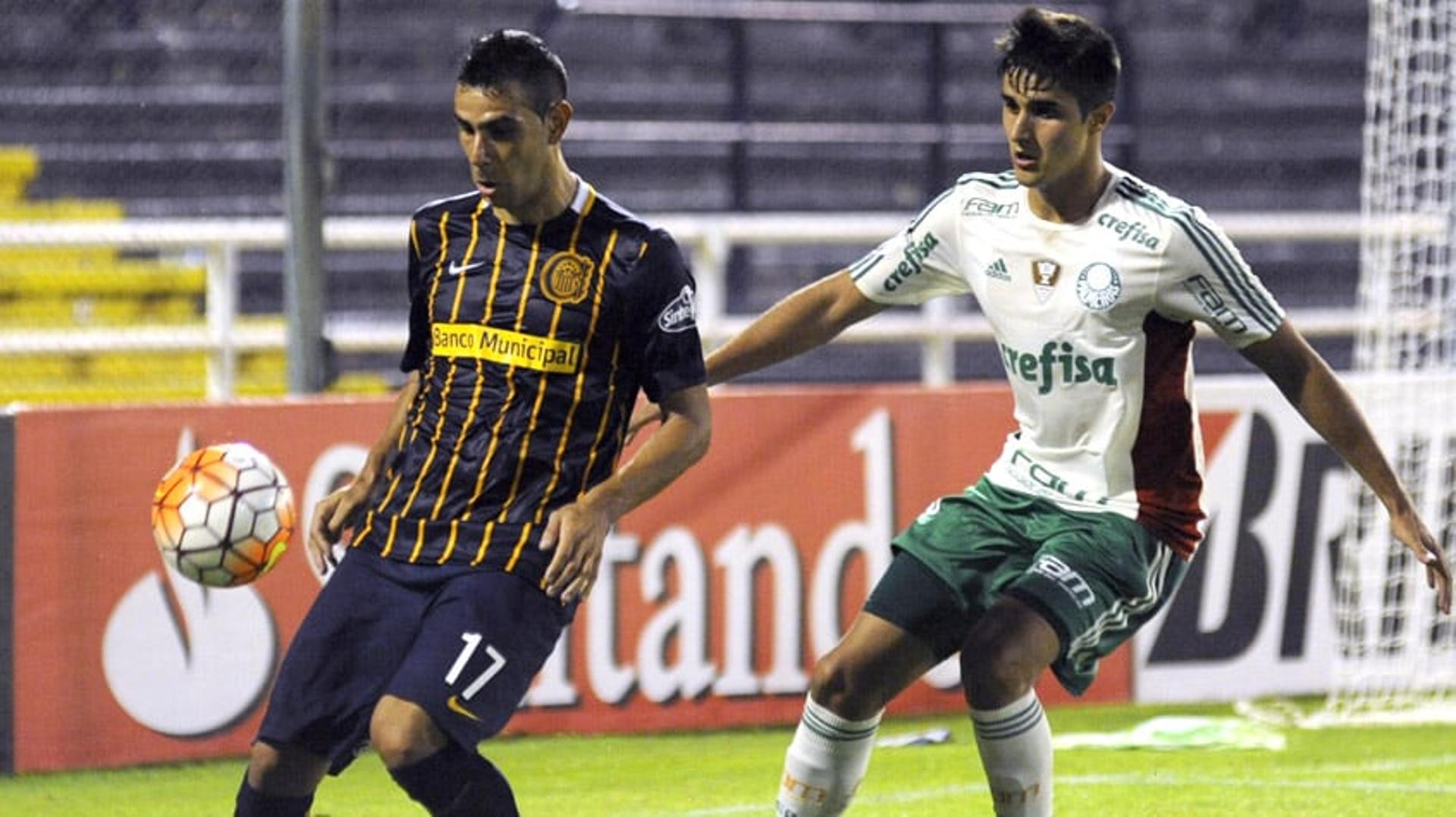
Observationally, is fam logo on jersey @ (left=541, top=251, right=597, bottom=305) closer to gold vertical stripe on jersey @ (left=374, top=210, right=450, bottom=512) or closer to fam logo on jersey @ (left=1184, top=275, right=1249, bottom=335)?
gold vertical stripe on jersey @ (left=374, top=210, right=450, bottom=512)

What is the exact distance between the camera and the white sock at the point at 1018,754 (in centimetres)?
502

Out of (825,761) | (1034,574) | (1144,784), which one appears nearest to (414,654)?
(825,761)

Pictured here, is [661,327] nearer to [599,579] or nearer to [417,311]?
[417,311]

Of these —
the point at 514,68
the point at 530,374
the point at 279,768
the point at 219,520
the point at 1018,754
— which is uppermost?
the point at 514,68

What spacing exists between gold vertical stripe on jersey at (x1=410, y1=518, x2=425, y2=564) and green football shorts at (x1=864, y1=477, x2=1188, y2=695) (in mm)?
997

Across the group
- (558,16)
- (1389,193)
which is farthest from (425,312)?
(558,16)

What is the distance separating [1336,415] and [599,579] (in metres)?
3.56

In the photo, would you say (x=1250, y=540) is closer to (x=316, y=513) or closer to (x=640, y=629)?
(x=640, y=629)

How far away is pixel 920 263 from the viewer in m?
5.48

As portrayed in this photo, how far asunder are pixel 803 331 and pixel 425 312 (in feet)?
3.25

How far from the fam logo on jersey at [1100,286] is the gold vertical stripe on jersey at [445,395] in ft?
4.16

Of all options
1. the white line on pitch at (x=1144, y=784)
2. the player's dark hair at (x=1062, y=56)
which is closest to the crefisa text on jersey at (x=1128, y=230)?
the player's dark hair at (x=1062, y=56)

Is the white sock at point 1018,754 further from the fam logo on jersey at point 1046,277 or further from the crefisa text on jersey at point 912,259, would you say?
the crefisa text on jersey at point 912,259

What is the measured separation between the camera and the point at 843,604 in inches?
340
